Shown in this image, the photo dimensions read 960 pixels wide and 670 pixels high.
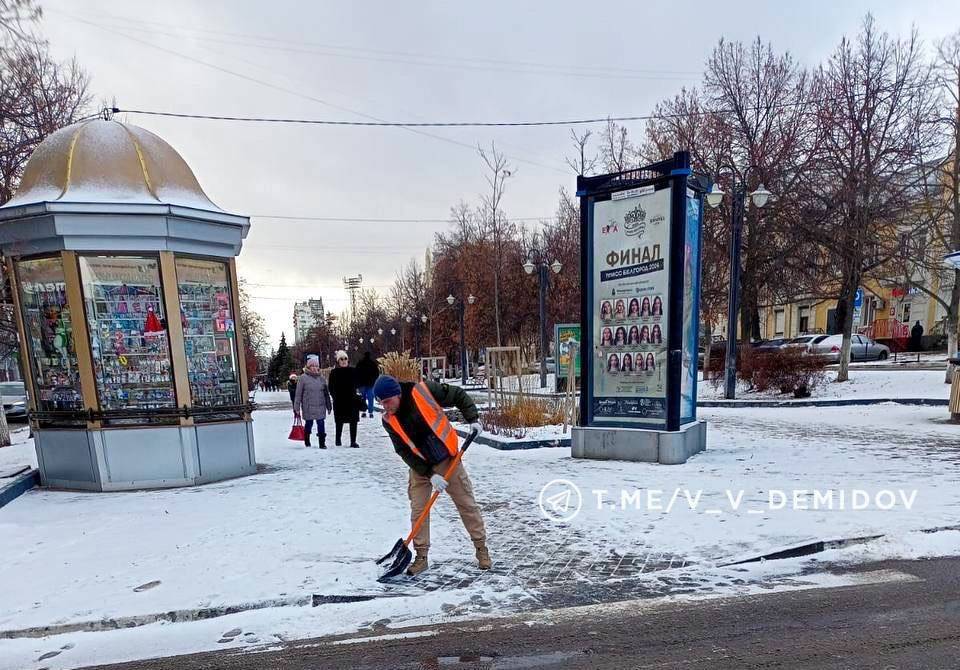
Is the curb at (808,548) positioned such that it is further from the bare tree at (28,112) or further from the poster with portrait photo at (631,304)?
the bare tree at (28,112)

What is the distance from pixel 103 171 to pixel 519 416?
317 inches

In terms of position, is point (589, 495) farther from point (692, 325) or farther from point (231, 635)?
point (231, 635)

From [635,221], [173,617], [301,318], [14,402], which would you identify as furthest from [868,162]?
[301,318]

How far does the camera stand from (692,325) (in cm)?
885

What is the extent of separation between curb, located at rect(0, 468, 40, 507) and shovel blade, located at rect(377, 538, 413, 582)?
550cm

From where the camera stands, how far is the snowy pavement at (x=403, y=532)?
401 cm

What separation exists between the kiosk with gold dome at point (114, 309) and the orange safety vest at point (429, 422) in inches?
181

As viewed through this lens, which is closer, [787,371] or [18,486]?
[18,486]

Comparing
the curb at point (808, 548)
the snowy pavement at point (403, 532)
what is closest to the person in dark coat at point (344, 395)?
the snowy pavement at point (403, 532)

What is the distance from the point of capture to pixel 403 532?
18.3ft

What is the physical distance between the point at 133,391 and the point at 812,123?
23.3m

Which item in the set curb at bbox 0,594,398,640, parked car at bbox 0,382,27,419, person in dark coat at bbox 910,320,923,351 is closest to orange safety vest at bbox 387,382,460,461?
curb at bbox 0,594,398,640

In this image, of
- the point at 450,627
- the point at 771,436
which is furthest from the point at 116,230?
the point at 771,436

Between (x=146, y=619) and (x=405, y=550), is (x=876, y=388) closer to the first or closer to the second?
(x=405, y=550)
